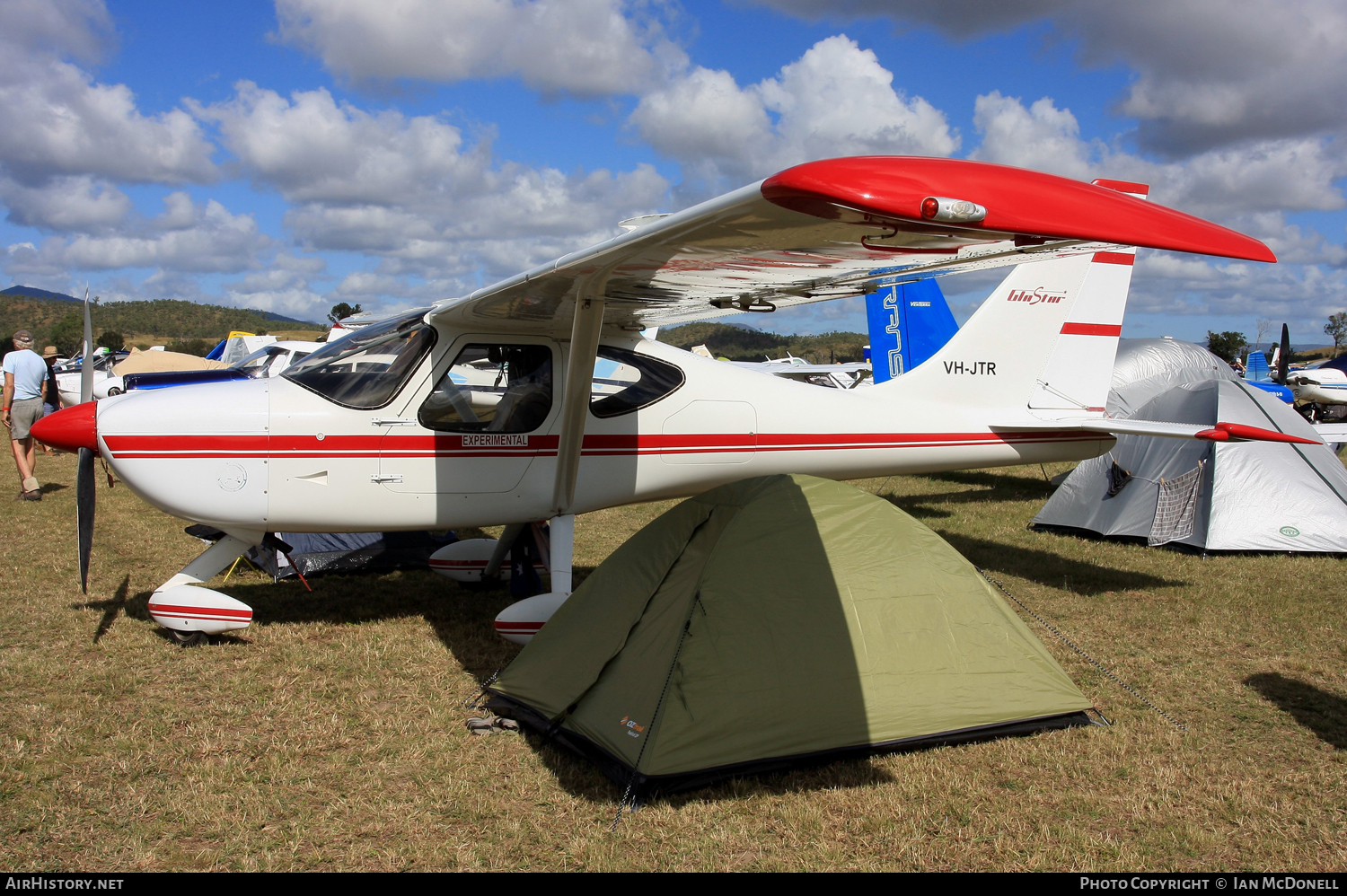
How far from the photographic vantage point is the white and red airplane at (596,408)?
4.51 meters

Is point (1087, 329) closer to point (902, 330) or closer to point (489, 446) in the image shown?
point (902, 330)

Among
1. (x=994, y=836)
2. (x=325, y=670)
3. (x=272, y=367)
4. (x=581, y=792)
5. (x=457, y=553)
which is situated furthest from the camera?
(x=272, y=367)

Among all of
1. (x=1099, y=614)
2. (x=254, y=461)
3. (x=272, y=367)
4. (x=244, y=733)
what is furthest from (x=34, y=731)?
(x=272, y=367)

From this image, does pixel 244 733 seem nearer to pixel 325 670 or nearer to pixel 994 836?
pixel 325 670

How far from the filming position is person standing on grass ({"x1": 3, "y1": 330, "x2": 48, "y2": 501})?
33.9ft

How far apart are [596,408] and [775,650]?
8.89 feet

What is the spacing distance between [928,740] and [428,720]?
99.2 inches

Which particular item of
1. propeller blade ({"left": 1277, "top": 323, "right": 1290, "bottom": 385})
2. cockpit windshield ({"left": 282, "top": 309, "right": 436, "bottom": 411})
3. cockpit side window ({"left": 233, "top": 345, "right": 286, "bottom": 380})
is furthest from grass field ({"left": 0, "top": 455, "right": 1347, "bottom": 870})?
propeller blade ({"left": 1277, "top": 323, "right": 1290, "bottom": 385})

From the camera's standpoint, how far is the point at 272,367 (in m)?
17.3

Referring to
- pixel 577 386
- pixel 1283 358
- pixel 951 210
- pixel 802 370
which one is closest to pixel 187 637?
pixel 577 386

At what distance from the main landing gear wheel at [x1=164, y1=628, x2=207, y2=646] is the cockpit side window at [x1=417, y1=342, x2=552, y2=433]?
6.51 feet

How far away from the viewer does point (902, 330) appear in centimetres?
1258

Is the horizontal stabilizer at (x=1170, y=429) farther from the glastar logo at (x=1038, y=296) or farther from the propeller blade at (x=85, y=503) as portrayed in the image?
the propeller blade at (x=85, y=503)

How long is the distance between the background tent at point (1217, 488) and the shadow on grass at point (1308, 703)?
11.3 feet
